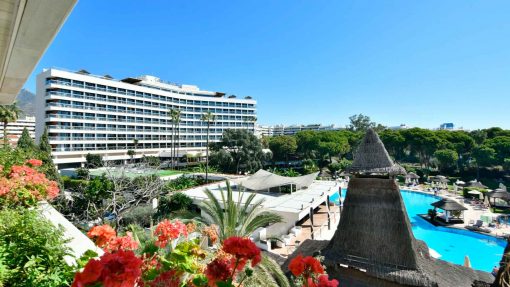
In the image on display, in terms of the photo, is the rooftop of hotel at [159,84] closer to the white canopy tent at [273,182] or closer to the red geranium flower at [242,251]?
the white canopy tent at [273,182]

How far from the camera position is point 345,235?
8609mm

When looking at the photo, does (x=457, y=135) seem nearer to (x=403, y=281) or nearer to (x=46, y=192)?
(x=403, y=281)

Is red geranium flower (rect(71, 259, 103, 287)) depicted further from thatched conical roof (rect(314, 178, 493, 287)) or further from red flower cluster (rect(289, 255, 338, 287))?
thatched conical roof (rect(314, 178, 493, 287))

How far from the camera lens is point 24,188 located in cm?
436

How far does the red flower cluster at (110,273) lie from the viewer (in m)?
1.14

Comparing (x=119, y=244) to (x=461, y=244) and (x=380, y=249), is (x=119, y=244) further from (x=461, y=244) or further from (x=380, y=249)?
(x=461, y=244)

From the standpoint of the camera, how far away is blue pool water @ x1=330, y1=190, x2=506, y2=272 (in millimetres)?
14727

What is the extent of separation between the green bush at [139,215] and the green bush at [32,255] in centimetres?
1356

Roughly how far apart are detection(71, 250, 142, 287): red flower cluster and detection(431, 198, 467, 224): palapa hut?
22746mm

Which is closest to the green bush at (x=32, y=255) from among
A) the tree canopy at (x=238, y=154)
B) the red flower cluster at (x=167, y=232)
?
the red flower cluster at (x=167, y=232)

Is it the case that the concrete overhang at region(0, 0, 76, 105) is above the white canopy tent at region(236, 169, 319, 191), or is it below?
above

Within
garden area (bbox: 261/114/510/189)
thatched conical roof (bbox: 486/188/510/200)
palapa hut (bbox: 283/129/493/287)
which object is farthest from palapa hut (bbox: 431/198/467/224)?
garden area (bbox: 261/114/510/189)

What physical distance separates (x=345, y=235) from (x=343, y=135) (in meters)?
50.7

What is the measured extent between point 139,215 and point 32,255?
14.9 m
